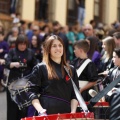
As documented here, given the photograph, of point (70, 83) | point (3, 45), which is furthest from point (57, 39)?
point (3, 45)

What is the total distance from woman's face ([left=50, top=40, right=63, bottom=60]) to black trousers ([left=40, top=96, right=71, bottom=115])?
486 mm

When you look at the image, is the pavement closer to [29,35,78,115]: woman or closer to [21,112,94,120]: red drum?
[29,35,78,115]: woman

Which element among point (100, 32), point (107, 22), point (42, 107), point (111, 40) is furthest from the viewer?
point (107, 22)

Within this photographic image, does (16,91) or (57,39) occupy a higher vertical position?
(57,39)

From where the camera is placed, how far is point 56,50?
14.0ft

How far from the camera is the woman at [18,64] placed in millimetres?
6266

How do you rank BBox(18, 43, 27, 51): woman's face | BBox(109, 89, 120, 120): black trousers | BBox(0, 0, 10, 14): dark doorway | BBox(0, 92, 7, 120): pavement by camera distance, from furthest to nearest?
BBox(0, 0, 10, 14): dark doorway
BBox(0, 92, 7, 120): pavement
BBox(18, 43, 27, 51): woman's face
BBox(109, 89, 120, 120): black trousers

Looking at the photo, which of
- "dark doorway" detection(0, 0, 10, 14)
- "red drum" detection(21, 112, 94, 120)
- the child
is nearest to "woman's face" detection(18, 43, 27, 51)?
the child

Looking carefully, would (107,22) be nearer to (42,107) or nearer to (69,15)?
(69,15)

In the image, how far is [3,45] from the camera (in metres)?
10.0

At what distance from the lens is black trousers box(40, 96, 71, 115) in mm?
4105

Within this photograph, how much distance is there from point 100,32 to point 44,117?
7.78 metres

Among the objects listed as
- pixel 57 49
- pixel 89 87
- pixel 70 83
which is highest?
pixel 57 49

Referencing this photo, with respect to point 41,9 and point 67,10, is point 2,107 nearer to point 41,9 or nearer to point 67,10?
point 41,9
